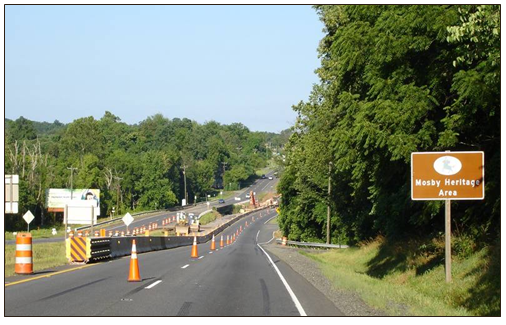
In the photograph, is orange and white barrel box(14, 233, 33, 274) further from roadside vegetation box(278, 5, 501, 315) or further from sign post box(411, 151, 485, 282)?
sign post box(411, 151, 485, 282)

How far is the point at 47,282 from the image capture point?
19.2m

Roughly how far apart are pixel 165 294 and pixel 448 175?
7.58 metres

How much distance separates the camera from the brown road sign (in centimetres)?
1813

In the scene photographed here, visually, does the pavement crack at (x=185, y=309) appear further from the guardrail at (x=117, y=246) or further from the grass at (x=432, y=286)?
the guardrail at (x=117, y=246)

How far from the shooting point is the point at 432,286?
20734 mm

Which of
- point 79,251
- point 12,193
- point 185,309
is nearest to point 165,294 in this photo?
point 185,309

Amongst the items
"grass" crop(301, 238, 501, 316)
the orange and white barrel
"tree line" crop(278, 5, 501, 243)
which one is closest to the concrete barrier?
the orange and white barrel

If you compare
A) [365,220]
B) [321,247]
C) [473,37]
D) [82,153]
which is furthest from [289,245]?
[82,153]

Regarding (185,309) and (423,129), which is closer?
(185,309)

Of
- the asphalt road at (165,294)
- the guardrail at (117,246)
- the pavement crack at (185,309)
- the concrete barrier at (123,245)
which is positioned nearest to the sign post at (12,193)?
the asphalt road at (165,294)

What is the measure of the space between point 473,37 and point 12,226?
255 ft

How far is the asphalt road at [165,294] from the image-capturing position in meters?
13.7

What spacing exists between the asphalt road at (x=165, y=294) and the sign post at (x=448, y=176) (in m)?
3.84

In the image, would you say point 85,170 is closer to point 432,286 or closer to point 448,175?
point 432,286
